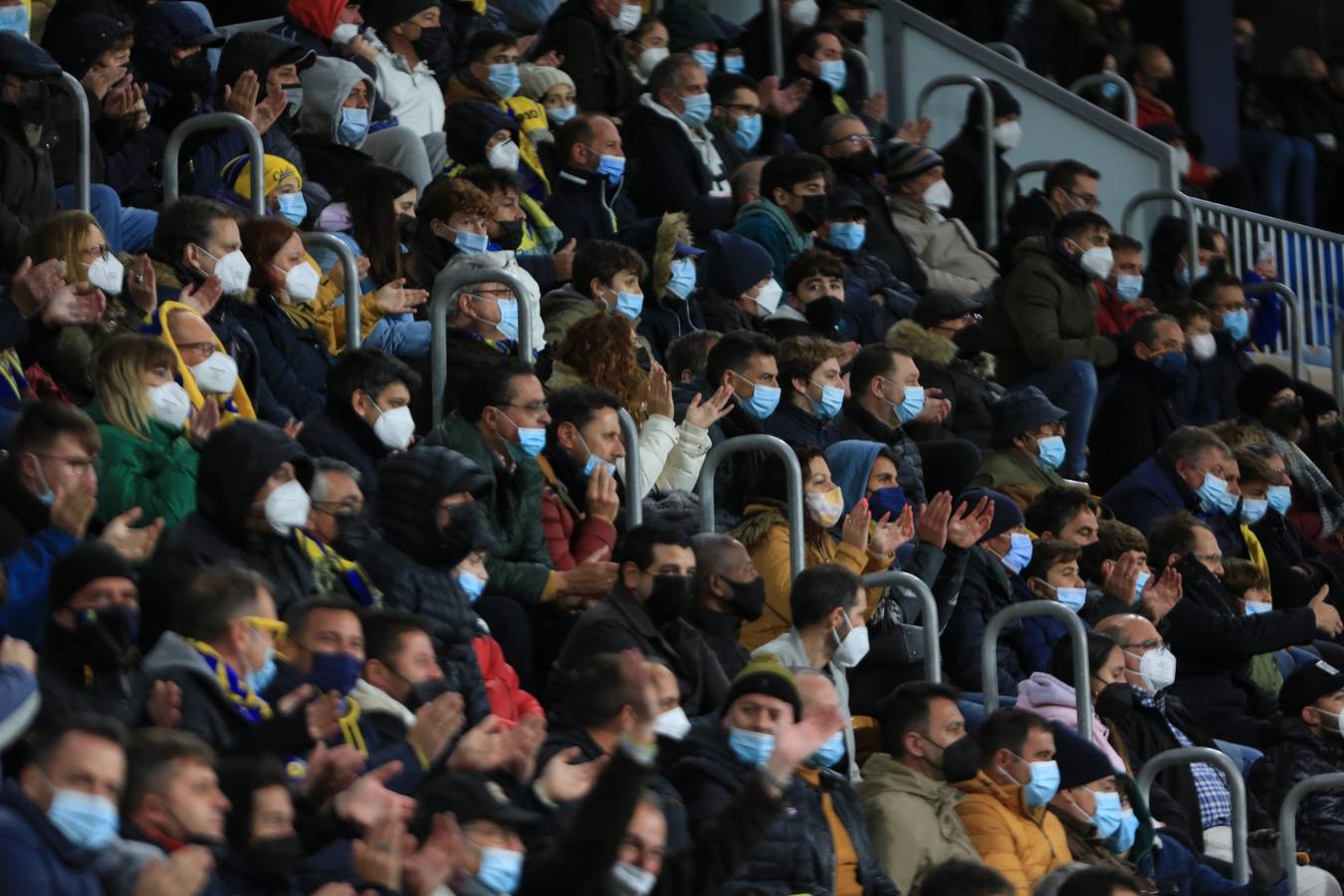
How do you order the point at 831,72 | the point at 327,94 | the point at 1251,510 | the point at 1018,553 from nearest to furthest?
the point at 1018,553 → the point at 327,94 → the point at 1251,510 → the point at 831,72

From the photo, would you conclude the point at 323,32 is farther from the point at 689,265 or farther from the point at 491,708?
the point at 491,708

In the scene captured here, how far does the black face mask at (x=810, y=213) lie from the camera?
13.2m

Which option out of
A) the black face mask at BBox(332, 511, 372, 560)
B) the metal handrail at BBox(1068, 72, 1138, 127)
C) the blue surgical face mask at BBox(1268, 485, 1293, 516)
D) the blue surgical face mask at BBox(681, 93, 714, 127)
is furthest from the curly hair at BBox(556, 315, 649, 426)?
A: the metal handrail at BBox(1068, 72, 1138, 127)

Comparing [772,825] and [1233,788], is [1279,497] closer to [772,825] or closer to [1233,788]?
[1233,788]

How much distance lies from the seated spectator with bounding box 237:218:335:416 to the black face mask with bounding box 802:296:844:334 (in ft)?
10.1

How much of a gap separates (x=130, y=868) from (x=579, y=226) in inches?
267

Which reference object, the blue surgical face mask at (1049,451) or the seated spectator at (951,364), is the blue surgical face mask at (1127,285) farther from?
the blue surgical face mask at (1049,451)

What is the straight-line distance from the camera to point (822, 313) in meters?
12.5

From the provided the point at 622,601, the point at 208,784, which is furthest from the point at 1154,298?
the point at 208,784

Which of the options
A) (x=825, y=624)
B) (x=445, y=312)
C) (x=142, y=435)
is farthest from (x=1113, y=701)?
(x=142, y=435)

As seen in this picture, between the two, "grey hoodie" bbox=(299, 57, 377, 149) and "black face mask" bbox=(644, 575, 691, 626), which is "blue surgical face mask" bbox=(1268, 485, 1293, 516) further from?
"black face mask" bbox=(644, 575, 691, 626)

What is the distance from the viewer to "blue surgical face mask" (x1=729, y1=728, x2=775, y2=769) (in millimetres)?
7898

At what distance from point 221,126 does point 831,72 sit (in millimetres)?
5333

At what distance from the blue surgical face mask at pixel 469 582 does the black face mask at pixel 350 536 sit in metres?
0.30
